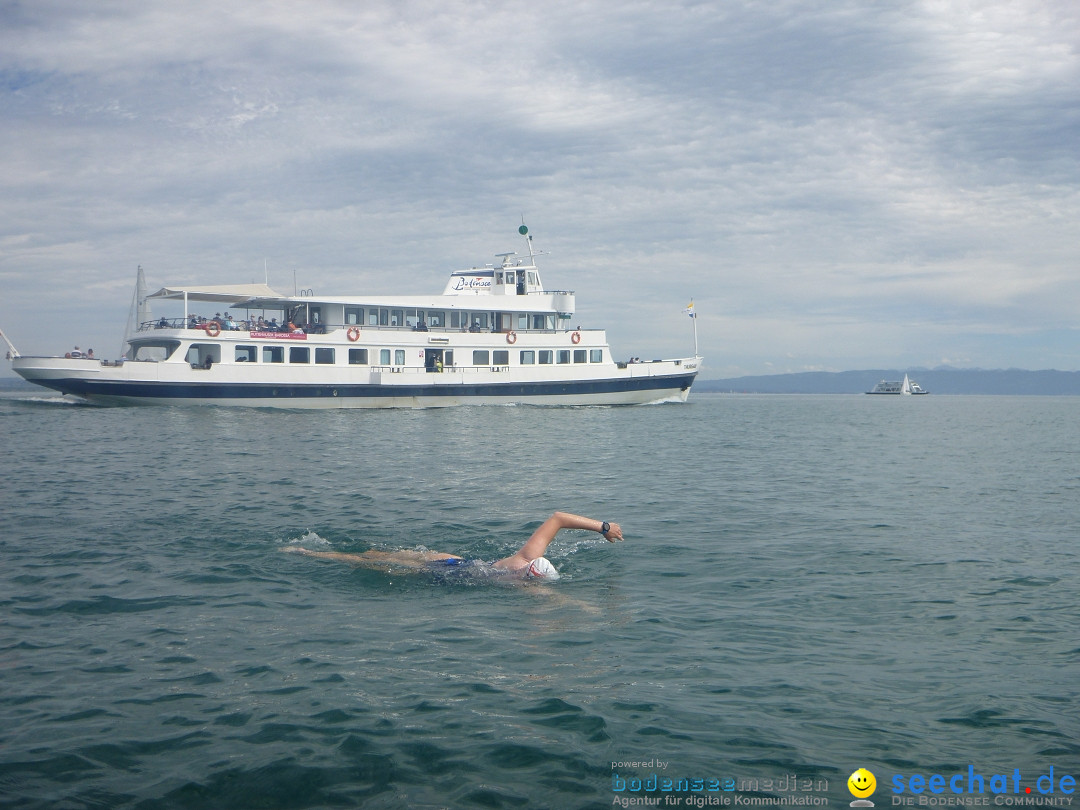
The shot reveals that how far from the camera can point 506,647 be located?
630 centimetres

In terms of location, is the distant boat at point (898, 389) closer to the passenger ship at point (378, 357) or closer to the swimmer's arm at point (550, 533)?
the passenger ship at point (378, 357)

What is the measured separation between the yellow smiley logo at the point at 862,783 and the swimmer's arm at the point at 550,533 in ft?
11.8

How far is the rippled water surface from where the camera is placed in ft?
14.4

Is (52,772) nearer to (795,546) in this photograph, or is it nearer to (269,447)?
(795,546)

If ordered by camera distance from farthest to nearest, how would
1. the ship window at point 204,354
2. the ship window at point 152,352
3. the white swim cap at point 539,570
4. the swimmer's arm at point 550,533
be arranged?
the ship window at point 152,352 → the ship window at point 204,354 → the white swim cap at point 539,570 → the swimmer's arm at point 550,533

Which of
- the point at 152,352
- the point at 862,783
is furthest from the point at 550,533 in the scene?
the point at 152,352

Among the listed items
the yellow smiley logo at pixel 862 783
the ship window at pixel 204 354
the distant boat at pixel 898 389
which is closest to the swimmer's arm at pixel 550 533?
the yellow smiley logo at pixel 862 783

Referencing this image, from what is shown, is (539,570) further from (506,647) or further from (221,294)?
(221,294)

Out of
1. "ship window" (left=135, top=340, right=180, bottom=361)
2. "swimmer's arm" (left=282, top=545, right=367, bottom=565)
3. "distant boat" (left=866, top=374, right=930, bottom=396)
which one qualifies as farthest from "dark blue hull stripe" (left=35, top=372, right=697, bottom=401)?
"distant boat" (left=866, top=374, right=930, bottom=396)

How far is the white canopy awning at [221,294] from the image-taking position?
39.7 m

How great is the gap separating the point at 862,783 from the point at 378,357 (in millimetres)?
38698

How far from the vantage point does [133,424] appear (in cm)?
2845

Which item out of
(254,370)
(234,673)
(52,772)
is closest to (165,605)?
(234,673)

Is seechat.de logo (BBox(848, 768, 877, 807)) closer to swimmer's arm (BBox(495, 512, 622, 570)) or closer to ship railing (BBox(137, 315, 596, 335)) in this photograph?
swimmer's arm (BBox(495, 512, 622, 570))
